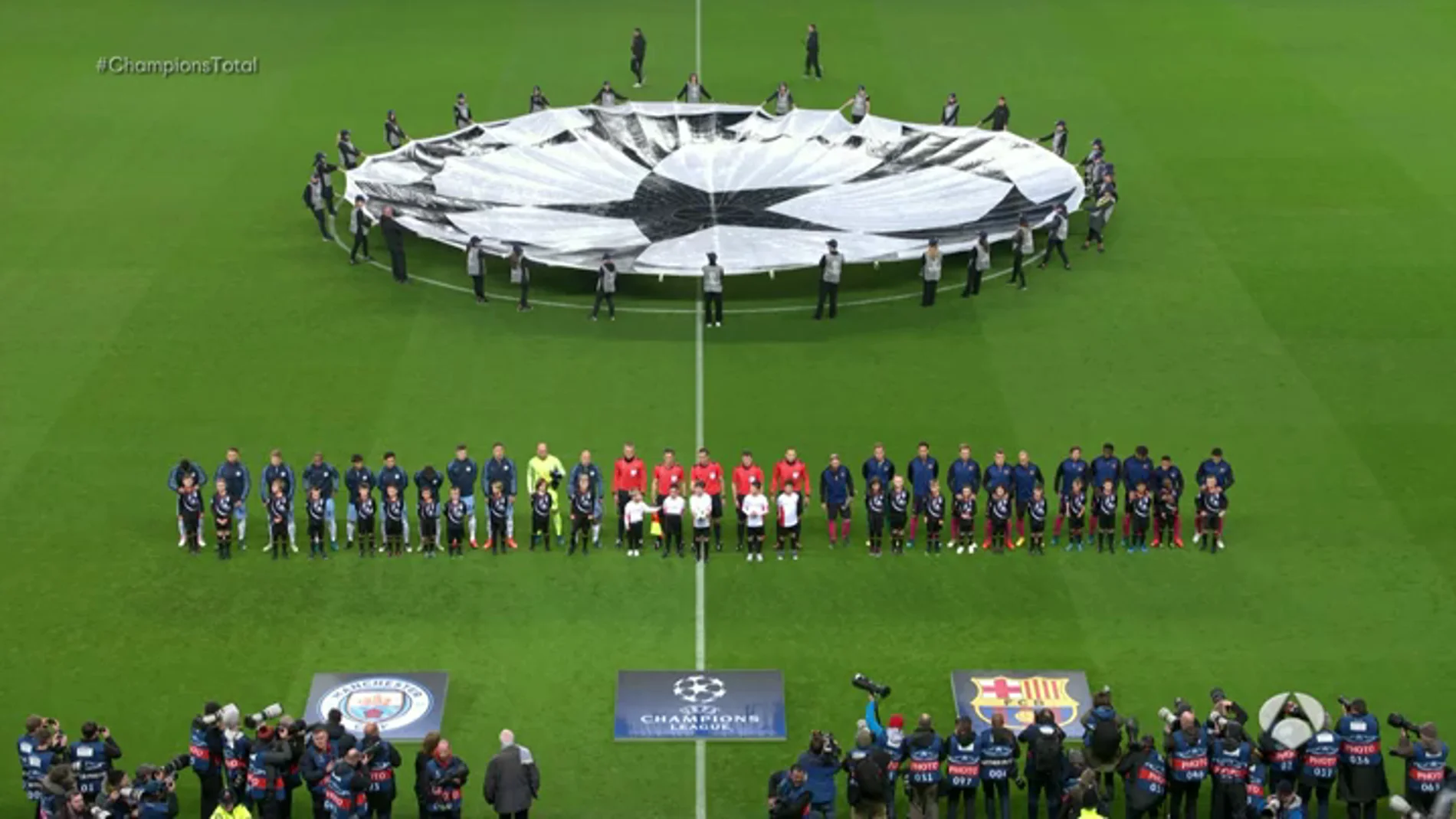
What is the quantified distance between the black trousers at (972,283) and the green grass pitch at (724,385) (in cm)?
81

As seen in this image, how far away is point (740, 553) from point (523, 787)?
805 centimetres

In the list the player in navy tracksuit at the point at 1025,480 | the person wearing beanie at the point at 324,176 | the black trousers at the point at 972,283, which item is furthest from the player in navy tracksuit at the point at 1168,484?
the person wearing beanie at the point at 324,176

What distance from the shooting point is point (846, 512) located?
98.9 ft

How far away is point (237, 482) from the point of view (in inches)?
1173

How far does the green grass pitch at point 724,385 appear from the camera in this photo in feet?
89.5

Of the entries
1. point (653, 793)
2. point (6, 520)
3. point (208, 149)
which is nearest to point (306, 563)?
point (6, 520)

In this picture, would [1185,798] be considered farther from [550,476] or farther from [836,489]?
[550,476]

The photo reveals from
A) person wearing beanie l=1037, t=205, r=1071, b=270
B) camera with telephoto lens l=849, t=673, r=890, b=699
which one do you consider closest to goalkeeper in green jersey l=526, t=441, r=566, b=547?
camera with telephoto lens l=849, t=673, r=890, b=699

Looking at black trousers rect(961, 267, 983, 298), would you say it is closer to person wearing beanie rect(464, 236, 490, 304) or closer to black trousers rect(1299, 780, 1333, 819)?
person wearing beanie rect(464, 236, 490, 304)

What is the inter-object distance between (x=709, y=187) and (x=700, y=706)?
1762cm

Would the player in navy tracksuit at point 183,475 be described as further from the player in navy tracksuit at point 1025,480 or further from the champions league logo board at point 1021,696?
the player in navy tracksuit at point 1025,480

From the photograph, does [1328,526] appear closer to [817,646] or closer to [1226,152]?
[817,646]

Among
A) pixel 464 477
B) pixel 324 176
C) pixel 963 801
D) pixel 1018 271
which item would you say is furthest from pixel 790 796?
pixel 324 176

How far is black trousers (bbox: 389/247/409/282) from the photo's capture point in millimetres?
39812
